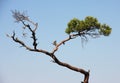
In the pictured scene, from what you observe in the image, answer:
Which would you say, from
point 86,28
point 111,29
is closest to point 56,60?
point 86,28

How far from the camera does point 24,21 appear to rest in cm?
2327

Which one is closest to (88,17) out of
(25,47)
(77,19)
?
(77,19)

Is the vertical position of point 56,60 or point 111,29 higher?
point 111,29

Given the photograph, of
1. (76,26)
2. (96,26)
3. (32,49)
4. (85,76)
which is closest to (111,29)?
(96,26)

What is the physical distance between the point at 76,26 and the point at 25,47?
14.1ft

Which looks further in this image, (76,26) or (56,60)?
(76,26)

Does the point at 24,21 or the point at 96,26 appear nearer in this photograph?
the point at 24,21

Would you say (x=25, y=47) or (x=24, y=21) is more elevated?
(x=24, y=21)

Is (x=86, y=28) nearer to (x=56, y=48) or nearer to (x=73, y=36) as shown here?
(x=73, y=36)

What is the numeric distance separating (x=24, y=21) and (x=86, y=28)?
4.82 m

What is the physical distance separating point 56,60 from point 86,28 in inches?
156

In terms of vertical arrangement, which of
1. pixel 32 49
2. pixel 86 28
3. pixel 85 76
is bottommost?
pixel 85 76

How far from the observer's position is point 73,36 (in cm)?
2422

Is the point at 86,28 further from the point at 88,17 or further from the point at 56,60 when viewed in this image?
the point at 56,60
